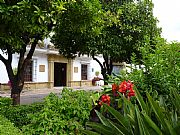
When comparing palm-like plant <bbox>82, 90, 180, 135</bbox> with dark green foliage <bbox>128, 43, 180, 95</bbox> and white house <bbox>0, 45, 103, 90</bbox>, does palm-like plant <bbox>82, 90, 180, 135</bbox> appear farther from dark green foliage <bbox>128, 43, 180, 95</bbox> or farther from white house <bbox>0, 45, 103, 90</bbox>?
white house <bbox>0, 45, 103, 90</bbox>

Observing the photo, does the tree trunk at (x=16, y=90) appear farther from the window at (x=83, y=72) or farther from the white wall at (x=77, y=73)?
the window at (x=83, y=72)

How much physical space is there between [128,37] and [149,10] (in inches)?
Answer: 77.0

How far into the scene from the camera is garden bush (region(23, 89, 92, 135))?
5234 millimetres

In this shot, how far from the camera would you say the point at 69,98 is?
5848 mm

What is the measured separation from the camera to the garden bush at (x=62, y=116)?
5234 mm

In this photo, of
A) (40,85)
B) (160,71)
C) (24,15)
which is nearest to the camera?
(24,15)

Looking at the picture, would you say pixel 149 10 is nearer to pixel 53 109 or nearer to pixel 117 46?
pixel 117 46

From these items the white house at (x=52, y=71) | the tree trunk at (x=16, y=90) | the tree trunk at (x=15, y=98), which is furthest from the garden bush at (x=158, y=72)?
the white house at (x=52, y=71)

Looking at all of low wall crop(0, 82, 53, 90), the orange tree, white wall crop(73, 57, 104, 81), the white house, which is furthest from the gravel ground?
the orange tree

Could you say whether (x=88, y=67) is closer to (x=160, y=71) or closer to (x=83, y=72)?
(x=83, y=72)

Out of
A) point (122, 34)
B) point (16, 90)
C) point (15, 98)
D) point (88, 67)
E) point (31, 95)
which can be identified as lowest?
point (31, 95)

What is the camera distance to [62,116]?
18.0 feet

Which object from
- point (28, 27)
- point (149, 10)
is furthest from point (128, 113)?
point (149, 10)

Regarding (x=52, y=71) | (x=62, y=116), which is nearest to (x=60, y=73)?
(x=52, y=71)
